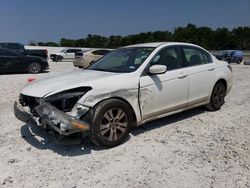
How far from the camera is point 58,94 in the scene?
4.47 m

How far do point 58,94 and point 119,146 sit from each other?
1.23 meters

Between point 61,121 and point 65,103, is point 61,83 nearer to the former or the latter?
point 65,103

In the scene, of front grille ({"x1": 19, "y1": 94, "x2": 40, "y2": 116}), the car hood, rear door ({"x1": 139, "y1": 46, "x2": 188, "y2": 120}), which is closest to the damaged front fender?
the car hood

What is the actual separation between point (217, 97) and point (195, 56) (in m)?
1.13

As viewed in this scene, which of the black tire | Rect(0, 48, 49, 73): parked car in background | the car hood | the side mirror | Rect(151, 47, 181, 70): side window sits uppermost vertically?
Rect(151, 47, 181, 70): side window

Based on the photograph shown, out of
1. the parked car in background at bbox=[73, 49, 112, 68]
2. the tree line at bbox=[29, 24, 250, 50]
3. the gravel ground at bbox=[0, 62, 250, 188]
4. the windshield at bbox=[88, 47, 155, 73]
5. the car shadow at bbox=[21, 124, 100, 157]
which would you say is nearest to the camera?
the gravel ground at bbox=[0, 62, 250, 188]

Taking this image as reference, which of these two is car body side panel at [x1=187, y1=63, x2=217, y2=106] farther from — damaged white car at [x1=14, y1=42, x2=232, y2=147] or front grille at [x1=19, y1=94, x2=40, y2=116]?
front grille at [x1=19, y1=94, x2=40, y2=116]

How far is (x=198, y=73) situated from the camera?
20.0 feet

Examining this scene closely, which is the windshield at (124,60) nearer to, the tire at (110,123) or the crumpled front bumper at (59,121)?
the tire at (110,123)

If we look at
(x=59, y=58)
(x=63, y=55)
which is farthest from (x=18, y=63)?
(x=63, y=55)

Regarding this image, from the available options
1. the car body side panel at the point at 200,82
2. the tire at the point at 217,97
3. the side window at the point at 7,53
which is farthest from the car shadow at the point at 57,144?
the side window at the point at 7,53

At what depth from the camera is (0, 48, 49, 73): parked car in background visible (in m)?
13.9

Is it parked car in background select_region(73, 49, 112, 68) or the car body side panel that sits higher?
the car body side panel

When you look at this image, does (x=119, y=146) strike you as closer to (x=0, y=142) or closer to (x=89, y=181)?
(x=89, y=181)
